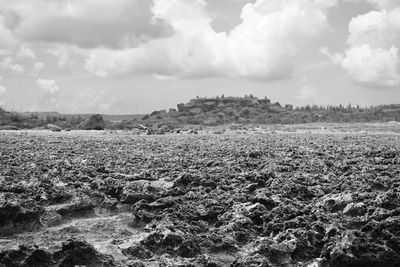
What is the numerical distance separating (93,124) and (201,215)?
51294 mm

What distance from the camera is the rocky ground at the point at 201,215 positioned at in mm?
8477

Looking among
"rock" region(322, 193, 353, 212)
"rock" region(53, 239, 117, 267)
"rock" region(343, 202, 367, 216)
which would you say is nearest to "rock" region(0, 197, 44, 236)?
"rock" region(53, 239, 117, 267)

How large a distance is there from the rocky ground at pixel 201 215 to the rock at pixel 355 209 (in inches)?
0.8

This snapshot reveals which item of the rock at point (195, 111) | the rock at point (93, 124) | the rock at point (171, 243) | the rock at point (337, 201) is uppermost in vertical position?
the rock at point (195, 111)

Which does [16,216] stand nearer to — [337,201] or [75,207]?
[75,207]

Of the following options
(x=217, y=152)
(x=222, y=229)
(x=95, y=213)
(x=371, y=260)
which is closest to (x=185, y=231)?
(x=222, y=229)

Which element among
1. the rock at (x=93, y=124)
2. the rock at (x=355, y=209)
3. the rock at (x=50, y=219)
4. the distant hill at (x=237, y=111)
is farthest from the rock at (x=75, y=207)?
the distant hill at (x=237, y=111)

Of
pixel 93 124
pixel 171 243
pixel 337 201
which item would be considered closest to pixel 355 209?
pixel 337 201

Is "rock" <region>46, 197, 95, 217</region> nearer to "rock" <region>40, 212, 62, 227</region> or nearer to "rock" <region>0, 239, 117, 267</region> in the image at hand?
"rock" <region>40, 212, 62, 227</region>

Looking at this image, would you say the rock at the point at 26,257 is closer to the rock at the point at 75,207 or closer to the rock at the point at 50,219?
the rock at the point at 50,219

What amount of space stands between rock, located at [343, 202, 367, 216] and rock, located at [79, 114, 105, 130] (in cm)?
5074

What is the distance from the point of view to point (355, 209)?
1037cm

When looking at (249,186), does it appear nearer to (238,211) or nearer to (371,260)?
(238,211)

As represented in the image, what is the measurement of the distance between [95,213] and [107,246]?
210 centimetres
